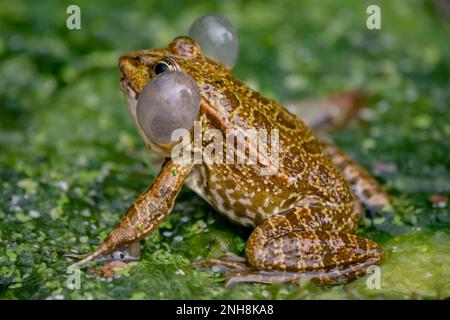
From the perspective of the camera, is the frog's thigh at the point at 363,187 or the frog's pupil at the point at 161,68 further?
the frog's thigh at the point at 363,187

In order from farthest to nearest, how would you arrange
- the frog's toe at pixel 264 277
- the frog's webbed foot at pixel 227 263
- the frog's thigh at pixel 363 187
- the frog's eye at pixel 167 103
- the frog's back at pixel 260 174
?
the frog's thigh at pixel 363 187, the frog's back at pixel 260 174, the frog's webbed foot at pixel 227 263, the frog's toe at pixel 264 277, the frog's eye at pixel 167 103

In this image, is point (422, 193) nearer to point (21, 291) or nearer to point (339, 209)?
point (339, 209)

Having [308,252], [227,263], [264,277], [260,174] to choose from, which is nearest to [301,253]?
[308,252]

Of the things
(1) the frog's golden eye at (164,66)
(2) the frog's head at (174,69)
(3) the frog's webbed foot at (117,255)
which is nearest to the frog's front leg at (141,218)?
(3) the frog's webbed foot at (117,255)

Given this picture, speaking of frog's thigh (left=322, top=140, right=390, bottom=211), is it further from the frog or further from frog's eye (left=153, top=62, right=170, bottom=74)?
frog's eye (left=153, top=62, right=170, bottom=74)

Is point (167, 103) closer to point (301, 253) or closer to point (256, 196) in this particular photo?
point (256, 196)

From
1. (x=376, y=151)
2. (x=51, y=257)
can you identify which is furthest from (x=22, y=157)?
(x=376, y=151)

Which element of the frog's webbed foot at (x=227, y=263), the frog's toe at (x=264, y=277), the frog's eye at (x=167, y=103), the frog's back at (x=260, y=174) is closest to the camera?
the frog's eye at (x=167, y=103)

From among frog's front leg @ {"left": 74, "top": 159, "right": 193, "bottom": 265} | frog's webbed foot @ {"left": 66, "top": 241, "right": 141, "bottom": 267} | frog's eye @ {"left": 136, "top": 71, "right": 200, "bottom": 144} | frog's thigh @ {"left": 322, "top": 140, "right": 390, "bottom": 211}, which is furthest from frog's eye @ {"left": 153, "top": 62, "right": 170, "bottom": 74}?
frog's thigh @ {"left": 322, "top": 140, "right": 390, "bottom": 211}

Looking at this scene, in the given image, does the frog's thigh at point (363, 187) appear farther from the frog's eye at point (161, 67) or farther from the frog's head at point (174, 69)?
the frog's eye at point (161, 67)
